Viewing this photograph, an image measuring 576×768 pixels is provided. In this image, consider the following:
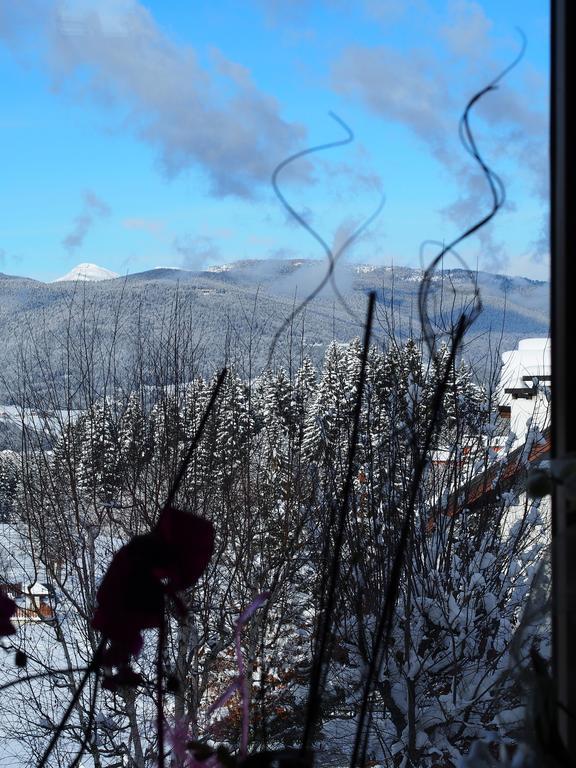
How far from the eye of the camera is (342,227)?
17.5 inches

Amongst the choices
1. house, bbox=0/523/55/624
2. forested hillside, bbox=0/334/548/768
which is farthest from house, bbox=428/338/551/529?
house, bbox=0/523/55/624

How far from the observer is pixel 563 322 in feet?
0.97

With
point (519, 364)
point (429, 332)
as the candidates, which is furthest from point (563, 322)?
point (519, 364)

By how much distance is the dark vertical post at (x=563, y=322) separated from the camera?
11.4 inches

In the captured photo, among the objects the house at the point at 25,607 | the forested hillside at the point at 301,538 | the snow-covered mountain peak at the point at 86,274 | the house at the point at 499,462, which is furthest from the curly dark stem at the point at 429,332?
the snow-covered mountain peak at the point at 86,274

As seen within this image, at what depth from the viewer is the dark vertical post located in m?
0.29

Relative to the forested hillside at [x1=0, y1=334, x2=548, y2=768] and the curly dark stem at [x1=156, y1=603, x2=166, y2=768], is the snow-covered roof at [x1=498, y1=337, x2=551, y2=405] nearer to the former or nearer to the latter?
the forested hillside at [x1=0, y1=334, x2=548, y2=768]

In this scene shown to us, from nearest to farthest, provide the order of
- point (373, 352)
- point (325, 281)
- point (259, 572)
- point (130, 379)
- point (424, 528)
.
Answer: point (325, 281), point (424, 528), point (373, 352), point (259, 572), point (130, 379)

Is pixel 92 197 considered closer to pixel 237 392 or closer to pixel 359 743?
pixel 237 392

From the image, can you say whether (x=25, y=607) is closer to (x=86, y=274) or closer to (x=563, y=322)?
(x=563, y=322)

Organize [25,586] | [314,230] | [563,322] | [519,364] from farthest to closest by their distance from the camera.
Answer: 1. [25,586]
2. [519,364]
3. [314,230]
4. [563,322]

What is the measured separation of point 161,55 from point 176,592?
138cm

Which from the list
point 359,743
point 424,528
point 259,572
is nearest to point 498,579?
point 424,528

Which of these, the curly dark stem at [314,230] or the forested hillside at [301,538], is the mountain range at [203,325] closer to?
the forested hillside at [301,538]
